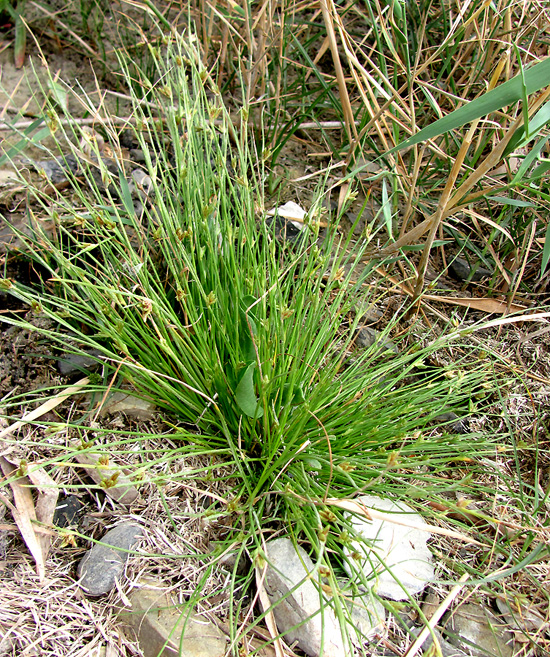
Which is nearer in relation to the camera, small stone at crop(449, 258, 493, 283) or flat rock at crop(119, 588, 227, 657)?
flat rock at crop(119, 588, 227, 657)

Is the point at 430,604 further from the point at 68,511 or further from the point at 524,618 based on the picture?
the point at 68,511

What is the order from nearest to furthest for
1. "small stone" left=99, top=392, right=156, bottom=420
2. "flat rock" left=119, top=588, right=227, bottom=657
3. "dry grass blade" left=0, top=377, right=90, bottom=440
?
"flat rock" left=119, top=588, right=227, bottom=657
"dry grass blade" left=0, top=377, right=90, bottom=440
"small stone" left=99, top=392, right=156, bottom=420

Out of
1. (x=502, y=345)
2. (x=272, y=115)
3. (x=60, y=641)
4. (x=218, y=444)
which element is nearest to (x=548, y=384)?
(x=502, y=345)

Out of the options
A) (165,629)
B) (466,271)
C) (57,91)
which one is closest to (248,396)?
Result: (165,629)

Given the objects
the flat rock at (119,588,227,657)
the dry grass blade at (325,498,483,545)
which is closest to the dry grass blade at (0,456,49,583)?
the flat rock at (119,588,227,657)

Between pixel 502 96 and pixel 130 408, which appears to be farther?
pixel 130 408

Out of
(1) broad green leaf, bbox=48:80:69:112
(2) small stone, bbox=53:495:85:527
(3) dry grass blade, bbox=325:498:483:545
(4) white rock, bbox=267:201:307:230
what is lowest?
(2) small stone, bbox=53:495:85:527

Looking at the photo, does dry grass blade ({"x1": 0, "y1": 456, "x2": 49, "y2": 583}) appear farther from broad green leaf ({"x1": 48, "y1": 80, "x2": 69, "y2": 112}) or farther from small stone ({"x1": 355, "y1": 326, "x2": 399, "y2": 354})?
small stone ({"x1": 355, "y1": 326, "x2": 399, "y2": 354})
